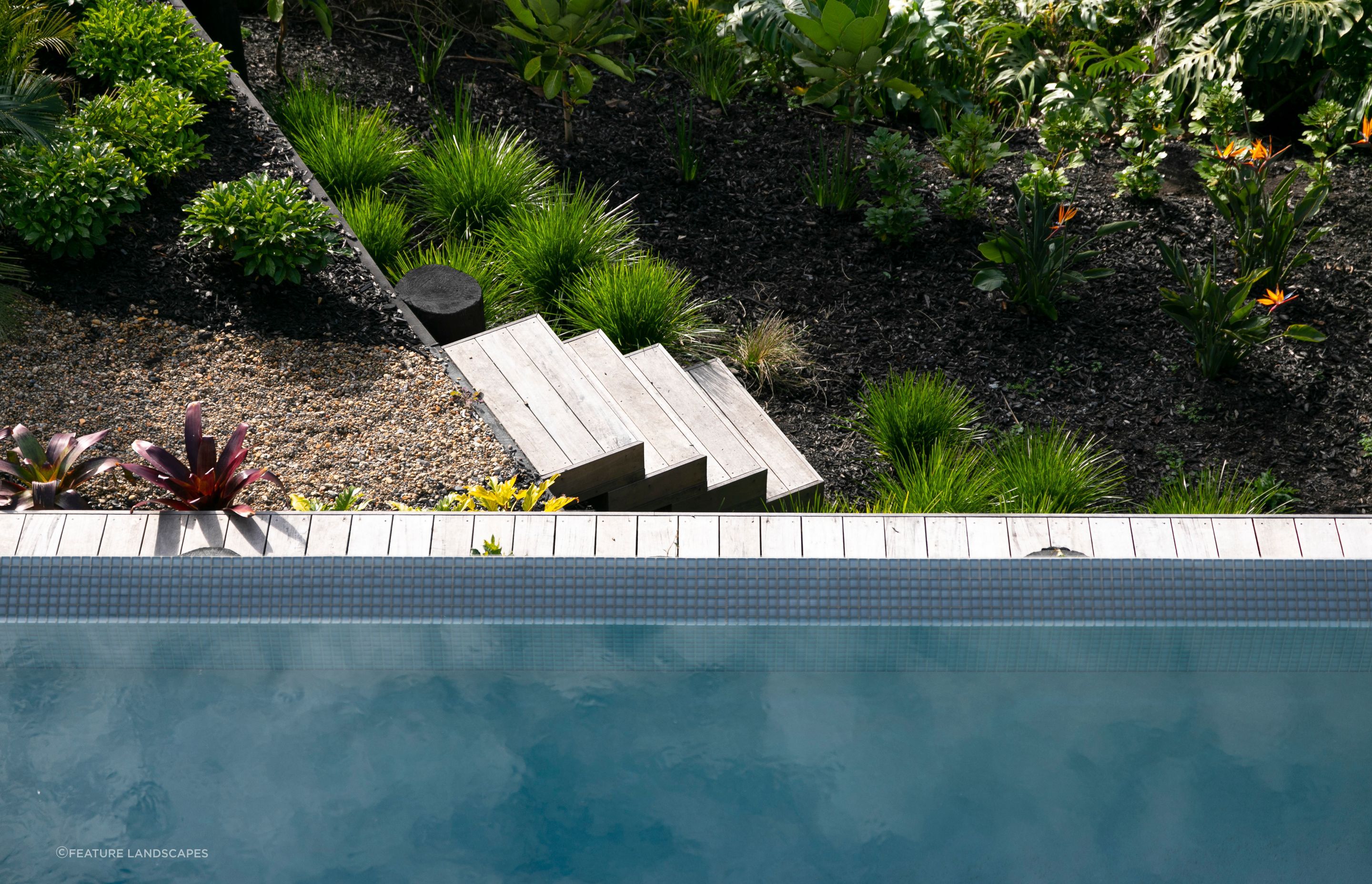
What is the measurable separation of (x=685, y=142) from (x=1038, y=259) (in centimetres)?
182

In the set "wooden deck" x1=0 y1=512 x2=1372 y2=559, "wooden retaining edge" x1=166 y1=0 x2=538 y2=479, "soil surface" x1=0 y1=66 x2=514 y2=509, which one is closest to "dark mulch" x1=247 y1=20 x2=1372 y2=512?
"wooden retaining edge" x1=166 y1=0 x2=538 y2=479

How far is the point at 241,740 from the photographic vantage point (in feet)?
10.6

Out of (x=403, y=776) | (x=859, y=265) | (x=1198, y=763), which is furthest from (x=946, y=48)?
(x=403, y=776)

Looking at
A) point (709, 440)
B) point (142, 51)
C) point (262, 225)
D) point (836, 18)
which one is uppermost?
point (836, 18)

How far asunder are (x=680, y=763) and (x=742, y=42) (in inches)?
165

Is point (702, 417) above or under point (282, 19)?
under

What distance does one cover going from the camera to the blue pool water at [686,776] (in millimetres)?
3096

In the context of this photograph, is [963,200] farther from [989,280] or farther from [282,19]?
[282,19]

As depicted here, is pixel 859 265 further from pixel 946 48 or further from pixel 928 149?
pixel 946 48

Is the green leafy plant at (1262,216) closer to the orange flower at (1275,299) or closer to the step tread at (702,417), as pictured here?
the orange flower at (1275,299)

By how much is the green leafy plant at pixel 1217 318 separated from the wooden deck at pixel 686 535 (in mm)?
1267

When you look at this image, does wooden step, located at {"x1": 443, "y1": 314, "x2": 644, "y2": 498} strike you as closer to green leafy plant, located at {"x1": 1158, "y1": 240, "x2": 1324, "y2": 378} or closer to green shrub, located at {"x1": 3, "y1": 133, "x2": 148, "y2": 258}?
green shrub, located at {"x1": 3, "y1": 133, "x2": 148, "y2": 258}

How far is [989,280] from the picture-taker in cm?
480

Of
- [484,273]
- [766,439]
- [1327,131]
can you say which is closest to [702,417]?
[766,439]
